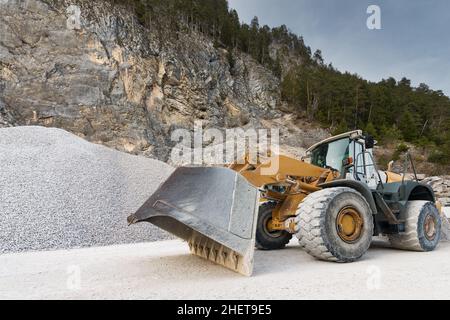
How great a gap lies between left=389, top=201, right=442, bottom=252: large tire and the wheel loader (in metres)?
0.01

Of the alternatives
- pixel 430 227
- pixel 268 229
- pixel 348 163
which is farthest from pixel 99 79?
pixel 430 227

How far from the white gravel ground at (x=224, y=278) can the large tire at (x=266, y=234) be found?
0.55 meters

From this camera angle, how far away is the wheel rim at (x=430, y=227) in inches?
225

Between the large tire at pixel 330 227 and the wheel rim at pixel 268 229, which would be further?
the wheel rim at pixel 268 229

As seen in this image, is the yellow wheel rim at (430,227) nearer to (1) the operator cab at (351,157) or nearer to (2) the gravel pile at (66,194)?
(1) the operator cab at (351,157)

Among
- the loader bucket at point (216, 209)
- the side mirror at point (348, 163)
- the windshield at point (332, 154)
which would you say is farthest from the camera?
the windshield at point (332, 154)

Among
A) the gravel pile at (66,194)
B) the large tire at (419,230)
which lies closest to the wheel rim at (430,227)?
the large tire at (419,230)

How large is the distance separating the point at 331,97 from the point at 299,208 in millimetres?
41043

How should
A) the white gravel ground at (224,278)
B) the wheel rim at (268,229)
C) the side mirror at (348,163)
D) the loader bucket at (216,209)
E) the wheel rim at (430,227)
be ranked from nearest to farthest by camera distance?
1. the white gravel ground at (224,278)
2. the loader bucket at (216,209)
3. the side mirror at (348,163)
4. the wheel rim at (430,227)
5. the wheel rim at (268,229)

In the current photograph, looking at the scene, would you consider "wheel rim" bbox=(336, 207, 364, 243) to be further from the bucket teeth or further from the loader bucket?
the bucket teeth

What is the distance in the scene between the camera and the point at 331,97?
140 feet

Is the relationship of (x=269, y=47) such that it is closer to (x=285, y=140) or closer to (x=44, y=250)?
(x=285, y=140)

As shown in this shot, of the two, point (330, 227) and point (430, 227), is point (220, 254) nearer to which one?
point (330, 227)
